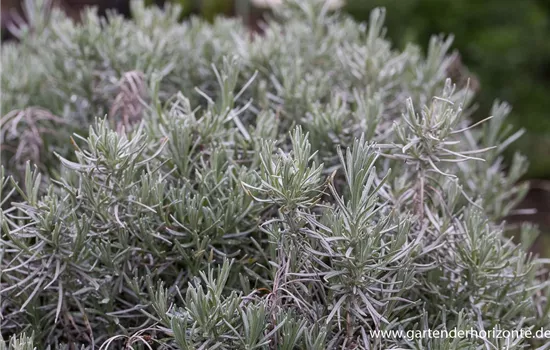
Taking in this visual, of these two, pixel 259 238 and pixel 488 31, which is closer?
pixel 259 238

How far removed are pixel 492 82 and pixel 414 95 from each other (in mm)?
4701

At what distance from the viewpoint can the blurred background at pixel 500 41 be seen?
640 cm

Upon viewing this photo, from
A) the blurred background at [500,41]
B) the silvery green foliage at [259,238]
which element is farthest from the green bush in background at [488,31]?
the silvery green foliage at [259,238]

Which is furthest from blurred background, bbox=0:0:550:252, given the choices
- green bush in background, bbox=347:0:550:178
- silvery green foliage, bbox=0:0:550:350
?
silvery green foliage, bbox=0:0:550:350

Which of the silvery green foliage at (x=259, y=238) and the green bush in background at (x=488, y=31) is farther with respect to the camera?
the green bush in background at (x=488, y=31)

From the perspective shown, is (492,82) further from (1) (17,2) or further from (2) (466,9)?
(1) (17,2)

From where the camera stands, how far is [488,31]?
21.1 ft

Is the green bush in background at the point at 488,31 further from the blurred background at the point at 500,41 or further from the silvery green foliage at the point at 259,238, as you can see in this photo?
the silvery green foliage at the point at 259,238

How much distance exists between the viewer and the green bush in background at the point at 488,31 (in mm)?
6395

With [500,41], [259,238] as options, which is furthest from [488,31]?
[259,238]

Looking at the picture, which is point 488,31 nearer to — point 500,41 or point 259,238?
point 500,41

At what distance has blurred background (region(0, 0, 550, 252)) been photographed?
6402 mm

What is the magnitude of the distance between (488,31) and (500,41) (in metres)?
0.18

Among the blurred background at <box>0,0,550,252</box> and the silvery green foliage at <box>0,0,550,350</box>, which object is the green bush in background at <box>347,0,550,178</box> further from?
the silvery green foliage at <box>0,0,550,350</box>
